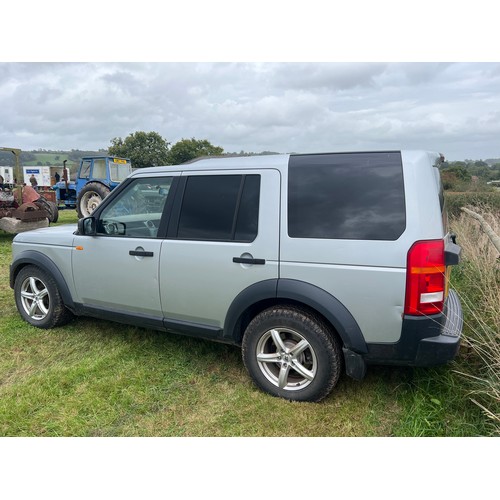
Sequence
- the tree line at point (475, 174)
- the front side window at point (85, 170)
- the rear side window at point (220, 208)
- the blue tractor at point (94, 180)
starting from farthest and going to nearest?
1. the front side window at point (85, 170)
2. the blue tractor at point (94, 180)
3. the tree line at point (475, 174)
4. the rear side window at point (220, 208)

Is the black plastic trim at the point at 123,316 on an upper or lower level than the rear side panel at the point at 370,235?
lower

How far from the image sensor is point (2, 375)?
140 inches

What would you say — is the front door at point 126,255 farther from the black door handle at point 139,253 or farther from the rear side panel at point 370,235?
the rear side panel at point 370,235

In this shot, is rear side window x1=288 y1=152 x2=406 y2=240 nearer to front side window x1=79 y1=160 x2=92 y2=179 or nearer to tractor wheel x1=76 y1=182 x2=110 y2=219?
tractor wheel x1=76 y1=182 x2=110 y2=219

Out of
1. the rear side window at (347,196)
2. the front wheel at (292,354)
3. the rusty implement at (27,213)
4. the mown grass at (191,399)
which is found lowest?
the mown grass at (191,399)

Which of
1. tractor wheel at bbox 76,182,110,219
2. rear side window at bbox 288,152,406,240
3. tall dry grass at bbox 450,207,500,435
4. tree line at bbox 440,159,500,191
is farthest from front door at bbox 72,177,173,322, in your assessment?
tractor wheel at bbox 76,182,110,219

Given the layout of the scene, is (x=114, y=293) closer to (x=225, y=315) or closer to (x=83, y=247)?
(x=83, y=247)

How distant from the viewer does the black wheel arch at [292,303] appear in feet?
8.94

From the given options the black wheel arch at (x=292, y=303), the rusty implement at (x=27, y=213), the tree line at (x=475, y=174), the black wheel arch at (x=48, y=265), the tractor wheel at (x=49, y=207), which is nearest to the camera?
the black wheel arch at (x=292, y=303)

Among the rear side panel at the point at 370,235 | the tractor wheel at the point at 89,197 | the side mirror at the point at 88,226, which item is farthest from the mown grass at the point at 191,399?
the tractor wheel at the point at 89,197

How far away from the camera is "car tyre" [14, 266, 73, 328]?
4.29 meters

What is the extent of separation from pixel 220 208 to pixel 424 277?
1.60 metres
